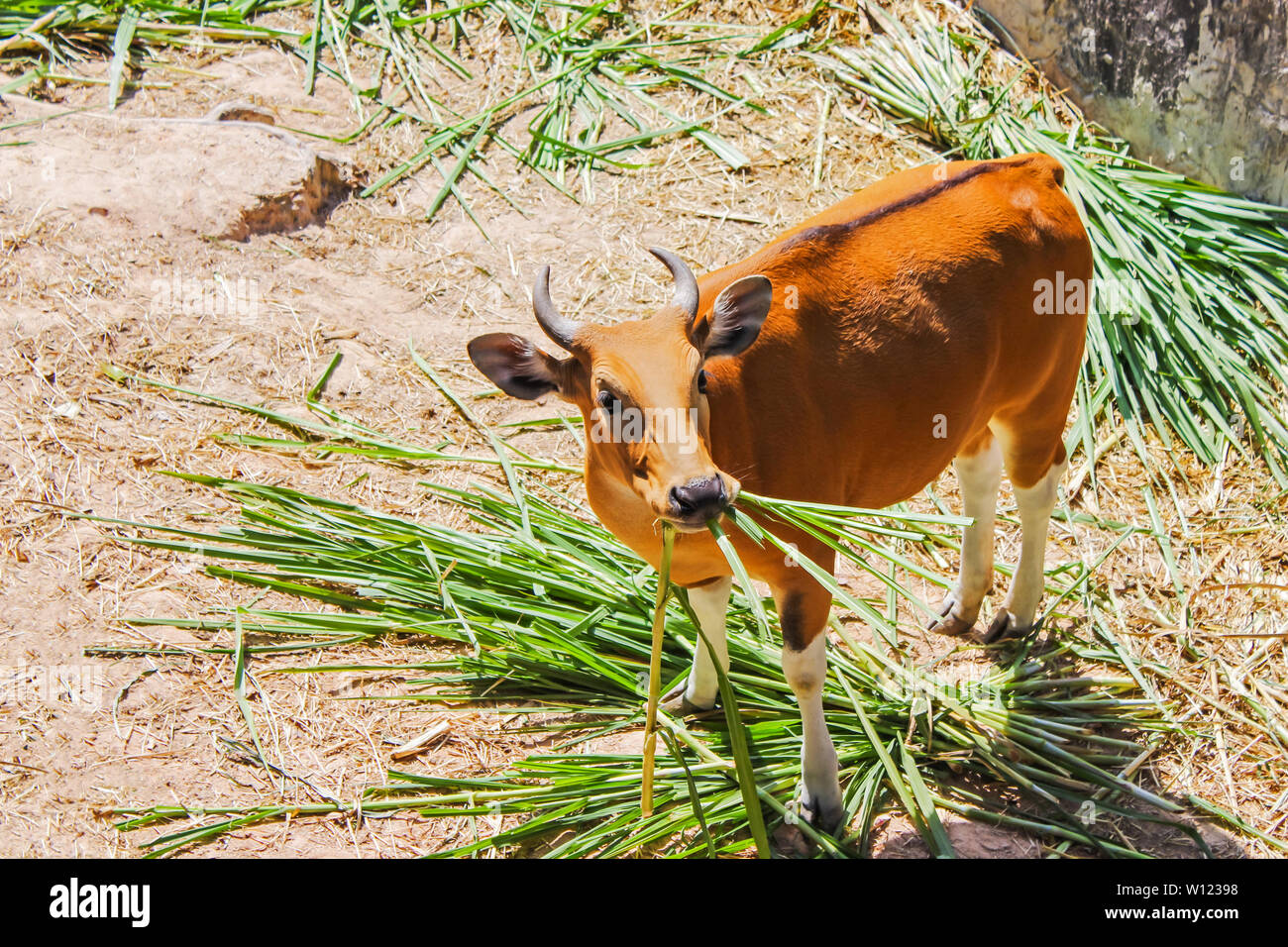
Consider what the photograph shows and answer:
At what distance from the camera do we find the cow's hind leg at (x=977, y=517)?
564cm

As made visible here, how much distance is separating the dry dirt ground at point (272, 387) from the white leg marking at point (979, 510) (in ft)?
2.53

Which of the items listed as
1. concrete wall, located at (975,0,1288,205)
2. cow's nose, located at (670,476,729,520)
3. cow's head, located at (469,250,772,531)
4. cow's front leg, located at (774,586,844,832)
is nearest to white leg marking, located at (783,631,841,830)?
cow's front leg, located at (774,586,844,832)

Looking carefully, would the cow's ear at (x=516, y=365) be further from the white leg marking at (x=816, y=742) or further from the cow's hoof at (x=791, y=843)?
the cow's hoof at (x=791, y=843)

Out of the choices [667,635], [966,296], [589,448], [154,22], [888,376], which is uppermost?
[154,22]

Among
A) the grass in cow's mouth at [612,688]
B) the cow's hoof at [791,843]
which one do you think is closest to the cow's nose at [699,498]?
the grass in cow's mouth at [612,688]

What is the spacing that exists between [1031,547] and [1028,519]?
0.16m

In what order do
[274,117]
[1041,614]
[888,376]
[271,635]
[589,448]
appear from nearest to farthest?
[589,448]
[888,376]
[271,635]
[1041,614]
[274,117]

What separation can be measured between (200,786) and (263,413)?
7.49 feet

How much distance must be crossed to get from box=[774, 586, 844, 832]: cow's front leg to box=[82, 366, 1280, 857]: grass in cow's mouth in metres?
0.12

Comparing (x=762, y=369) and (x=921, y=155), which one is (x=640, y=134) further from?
(x=762, y=369)

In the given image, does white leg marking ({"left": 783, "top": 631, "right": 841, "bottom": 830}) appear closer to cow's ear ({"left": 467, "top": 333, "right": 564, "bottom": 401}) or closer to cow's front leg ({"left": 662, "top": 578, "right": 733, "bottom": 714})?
cow's front leg ({"left": 662, "top": 578, "right": 733, "bottom": 714})

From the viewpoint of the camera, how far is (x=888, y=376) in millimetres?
4594

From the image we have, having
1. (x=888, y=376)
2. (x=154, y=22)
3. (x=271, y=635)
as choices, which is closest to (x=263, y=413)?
(x=271, y=635)

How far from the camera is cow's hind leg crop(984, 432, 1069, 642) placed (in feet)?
18.0
